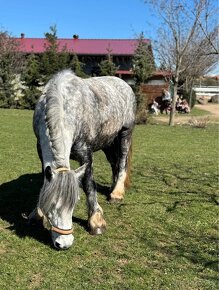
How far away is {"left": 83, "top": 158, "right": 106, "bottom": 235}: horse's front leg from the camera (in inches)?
191

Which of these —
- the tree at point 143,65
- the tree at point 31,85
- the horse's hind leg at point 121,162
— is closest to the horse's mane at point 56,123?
the horse's hind leg at point 121,162

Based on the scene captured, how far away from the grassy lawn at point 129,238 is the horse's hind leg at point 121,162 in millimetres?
201

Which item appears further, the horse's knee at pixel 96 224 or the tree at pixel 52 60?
the tree at pixel 52 60

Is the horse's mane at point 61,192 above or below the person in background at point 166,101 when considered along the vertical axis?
above

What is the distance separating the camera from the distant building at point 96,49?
111 ft

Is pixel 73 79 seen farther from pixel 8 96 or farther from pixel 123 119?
pixel 8 96

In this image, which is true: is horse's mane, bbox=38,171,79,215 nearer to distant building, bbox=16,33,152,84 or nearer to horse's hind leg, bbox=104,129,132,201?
horse's hind leg, bbox=104,129,132,201

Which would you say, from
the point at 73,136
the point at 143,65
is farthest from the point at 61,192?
the point at 143,65

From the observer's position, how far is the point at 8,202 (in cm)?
578

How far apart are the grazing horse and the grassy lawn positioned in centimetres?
27

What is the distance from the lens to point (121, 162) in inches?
257

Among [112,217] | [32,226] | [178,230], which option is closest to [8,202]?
[32,226]

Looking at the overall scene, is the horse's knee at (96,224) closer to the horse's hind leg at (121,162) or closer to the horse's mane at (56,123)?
the horse's mane at (56,123)

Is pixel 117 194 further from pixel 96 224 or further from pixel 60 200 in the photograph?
pixel 60 200
